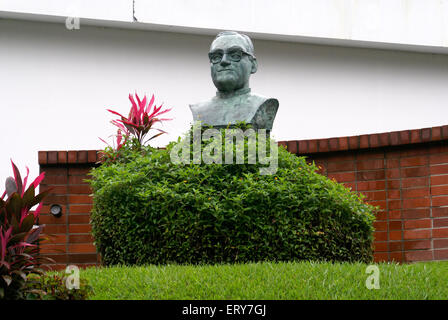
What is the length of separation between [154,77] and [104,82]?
905 millimetres

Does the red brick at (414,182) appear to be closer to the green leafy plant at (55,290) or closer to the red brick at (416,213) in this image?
the red brick at (416,213)

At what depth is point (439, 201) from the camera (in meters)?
7.96

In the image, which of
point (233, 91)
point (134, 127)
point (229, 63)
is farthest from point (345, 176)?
point (134, 127)

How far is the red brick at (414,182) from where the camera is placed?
806cm

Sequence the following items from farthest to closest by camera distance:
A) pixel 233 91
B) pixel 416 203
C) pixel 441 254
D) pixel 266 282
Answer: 1. pixel 416 203
2. pixel 441 254
3. pixel 233 91
4. pixel 266 282

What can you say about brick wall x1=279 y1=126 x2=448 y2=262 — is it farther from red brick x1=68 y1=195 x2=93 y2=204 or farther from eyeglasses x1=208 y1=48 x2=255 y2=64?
red brick x1=68 y1=195 x2=93 y2=204

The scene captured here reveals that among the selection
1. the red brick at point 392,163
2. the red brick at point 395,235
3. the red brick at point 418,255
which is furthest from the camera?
the red brick at point 392,163

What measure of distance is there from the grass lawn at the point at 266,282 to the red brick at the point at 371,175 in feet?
9.58

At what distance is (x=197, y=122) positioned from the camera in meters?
6.98

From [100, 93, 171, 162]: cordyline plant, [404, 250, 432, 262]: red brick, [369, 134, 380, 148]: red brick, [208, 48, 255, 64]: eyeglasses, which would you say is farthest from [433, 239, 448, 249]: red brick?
[100, 93, 171, 162]: cordyline plant

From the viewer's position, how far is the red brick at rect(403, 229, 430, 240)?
8.00 metres

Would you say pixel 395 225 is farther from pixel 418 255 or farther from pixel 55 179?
pixel 55 179

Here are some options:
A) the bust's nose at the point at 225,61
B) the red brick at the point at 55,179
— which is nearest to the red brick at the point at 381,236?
the bust's nose at the point at 225,61

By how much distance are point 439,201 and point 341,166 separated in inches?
50.6
